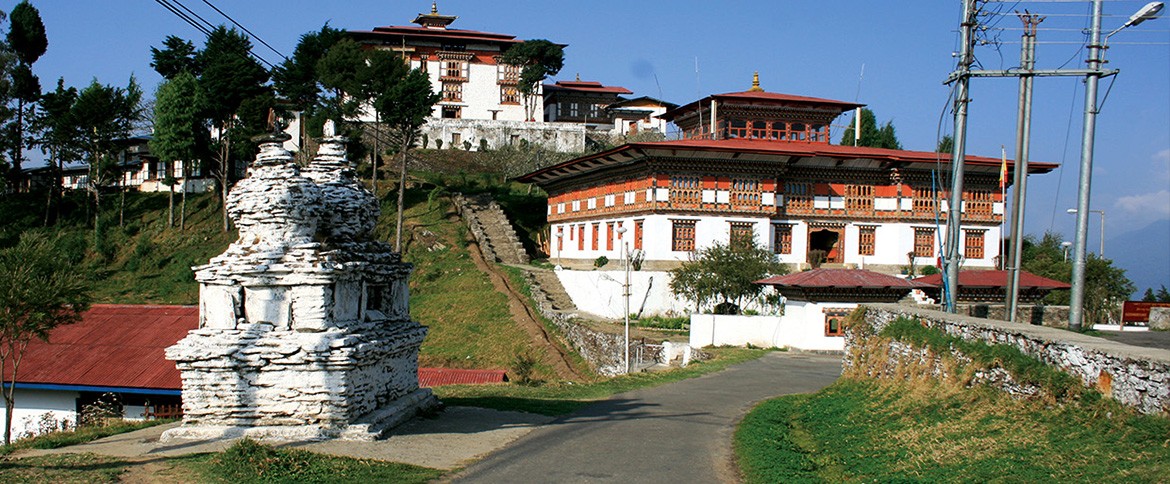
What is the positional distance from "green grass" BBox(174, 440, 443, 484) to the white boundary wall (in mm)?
21286

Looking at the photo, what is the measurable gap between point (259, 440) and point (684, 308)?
2853 centimetres

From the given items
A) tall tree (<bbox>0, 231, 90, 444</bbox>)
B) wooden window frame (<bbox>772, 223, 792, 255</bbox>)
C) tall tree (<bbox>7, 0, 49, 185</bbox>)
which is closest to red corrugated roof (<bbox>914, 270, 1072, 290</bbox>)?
wooden window frame (<bbox>772, 223, 792, 255</bbox>)

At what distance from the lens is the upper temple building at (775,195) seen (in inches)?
1570

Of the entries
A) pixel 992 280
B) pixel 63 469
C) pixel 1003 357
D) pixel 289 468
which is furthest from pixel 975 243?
pixel 63 469

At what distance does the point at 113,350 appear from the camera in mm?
22484

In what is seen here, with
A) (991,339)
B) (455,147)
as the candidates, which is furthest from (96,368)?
(455,147)

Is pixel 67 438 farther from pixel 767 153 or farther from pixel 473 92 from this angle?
pixel 473 92

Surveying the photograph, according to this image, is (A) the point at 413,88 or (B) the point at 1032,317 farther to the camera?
(A) the point at 413,88

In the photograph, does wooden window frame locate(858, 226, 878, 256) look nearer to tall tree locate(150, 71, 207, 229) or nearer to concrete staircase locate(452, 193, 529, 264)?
concrete staircase locate(452, 193, 529, 264)

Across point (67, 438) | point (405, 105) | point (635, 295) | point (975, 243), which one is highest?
point (405, 105)

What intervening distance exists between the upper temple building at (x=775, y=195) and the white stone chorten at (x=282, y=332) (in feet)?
88.3

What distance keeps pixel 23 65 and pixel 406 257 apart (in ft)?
108

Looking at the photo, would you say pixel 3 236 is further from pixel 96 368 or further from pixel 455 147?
pixel 96 368

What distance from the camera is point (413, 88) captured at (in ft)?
162
